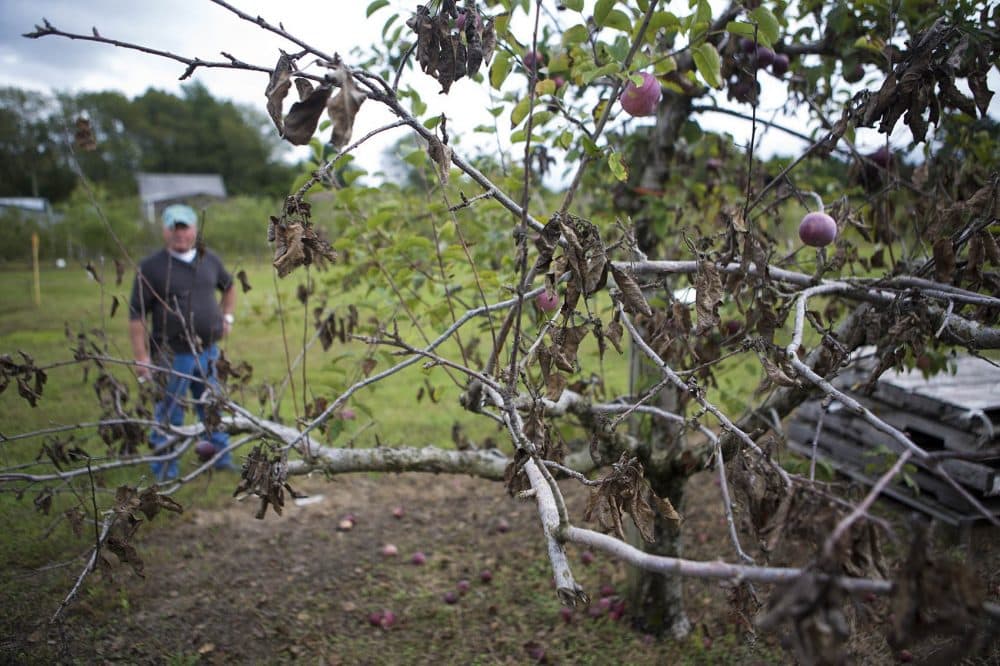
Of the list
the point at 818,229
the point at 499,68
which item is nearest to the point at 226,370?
the point at 499,68

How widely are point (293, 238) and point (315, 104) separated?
12.0 inches

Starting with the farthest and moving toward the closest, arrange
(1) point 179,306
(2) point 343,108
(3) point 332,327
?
(1) point 179,306 < (3) point 332,327 < (2) point 343,108

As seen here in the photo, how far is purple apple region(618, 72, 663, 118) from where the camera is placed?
5.31ft

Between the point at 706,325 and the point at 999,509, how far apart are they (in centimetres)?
252

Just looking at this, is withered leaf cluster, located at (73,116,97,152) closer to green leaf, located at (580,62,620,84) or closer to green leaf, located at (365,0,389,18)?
green leaf, located at (365,0,389,18)

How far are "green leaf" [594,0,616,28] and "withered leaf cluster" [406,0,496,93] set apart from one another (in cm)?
34

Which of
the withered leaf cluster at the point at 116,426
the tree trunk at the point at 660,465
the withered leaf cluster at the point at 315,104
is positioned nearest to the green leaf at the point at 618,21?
the withered leaf cluster at the point at 315,104

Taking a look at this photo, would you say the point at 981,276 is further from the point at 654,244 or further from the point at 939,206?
the point at 654,244

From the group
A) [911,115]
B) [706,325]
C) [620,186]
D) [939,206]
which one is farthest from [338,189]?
[939,206]

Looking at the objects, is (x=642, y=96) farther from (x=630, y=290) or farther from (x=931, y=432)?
(x=931, y=432)

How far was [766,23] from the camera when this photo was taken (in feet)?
4.99

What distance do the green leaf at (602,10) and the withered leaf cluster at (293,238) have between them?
2.78 ft

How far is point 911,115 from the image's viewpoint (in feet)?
4.68

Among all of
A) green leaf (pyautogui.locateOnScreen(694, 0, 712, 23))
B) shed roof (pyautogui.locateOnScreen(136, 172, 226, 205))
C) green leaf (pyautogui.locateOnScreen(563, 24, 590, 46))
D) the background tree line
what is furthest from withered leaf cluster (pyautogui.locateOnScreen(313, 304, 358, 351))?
shed roof (pyautogui.locateOnScreen(136, 172, 226, 205))
